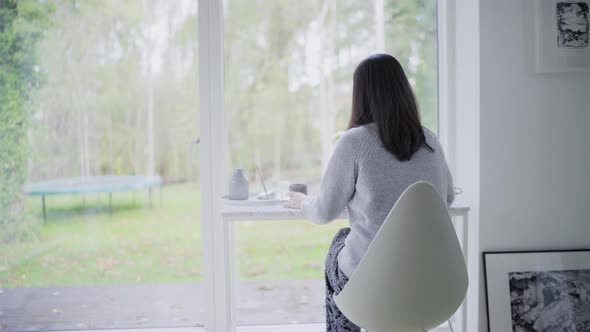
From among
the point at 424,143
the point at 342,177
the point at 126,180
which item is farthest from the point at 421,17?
the point at 126,180

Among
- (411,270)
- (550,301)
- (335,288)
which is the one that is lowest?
(550,301)

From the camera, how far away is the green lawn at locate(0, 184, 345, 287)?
227 centimetres

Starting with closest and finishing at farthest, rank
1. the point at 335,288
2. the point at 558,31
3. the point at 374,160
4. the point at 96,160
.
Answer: the point at 374,160 → the point at 335,288 → the point at 558,31 → the point at 96,160

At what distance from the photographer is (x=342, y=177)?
1.48 meters

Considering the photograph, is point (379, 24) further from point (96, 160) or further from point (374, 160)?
point (96, 160)

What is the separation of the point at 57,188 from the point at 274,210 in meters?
1.15

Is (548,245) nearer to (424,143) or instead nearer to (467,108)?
(467,108)

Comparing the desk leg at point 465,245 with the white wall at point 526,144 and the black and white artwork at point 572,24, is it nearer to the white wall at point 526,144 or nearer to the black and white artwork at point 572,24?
the white wall at point 526,144

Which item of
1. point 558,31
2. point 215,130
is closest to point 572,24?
point 558,31

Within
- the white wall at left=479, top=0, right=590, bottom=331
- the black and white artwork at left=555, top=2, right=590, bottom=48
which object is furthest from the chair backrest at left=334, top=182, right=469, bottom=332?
the black and white artwork at left=555, top=2, right=590, bottom=48

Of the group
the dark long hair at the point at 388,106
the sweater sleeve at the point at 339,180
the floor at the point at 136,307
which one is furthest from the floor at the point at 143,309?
the dark long hair at the point at 388,106

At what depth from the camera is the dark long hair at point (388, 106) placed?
1452 millimetres

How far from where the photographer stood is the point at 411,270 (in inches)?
51.6

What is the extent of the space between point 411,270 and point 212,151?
124cm
